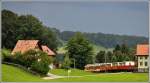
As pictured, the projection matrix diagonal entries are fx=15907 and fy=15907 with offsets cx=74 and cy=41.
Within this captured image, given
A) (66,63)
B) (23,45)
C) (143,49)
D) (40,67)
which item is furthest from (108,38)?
(23,45)

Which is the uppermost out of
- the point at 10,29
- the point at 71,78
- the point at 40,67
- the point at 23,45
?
the point at 10,29

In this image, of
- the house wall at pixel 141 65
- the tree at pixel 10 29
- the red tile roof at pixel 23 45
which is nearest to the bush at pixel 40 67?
the red tile roof at pixel 23 45

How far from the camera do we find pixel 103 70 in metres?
161

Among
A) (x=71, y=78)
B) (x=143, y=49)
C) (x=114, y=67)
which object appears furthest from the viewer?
(x=114, y=67)

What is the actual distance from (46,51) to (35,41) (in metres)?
0.20

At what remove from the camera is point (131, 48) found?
16100 centimetres

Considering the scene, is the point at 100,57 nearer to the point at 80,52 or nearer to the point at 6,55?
the point at 80,52

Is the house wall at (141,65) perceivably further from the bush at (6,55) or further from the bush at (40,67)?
the bush at (6,55)

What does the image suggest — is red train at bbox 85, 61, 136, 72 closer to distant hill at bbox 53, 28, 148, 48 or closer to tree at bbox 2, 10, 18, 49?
distant hill at bbox 53, 28, 148, 48

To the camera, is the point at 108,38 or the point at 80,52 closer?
the point at 108,38

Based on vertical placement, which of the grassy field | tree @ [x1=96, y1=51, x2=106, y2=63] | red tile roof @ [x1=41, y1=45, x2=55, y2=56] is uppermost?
red tile roof @ [x1=41, y1=45, x2=55, y2=56]

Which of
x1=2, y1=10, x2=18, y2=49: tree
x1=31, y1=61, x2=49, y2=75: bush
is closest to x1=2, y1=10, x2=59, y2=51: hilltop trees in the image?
x1=2, y1=10, x2=18, y2=49: tree

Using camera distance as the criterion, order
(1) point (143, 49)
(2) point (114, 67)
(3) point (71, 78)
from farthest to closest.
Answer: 1. (2) point (114, 67)
2. (3) point (71, 78)
3. (1) point (143, 49)

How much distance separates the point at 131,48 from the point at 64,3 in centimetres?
83
